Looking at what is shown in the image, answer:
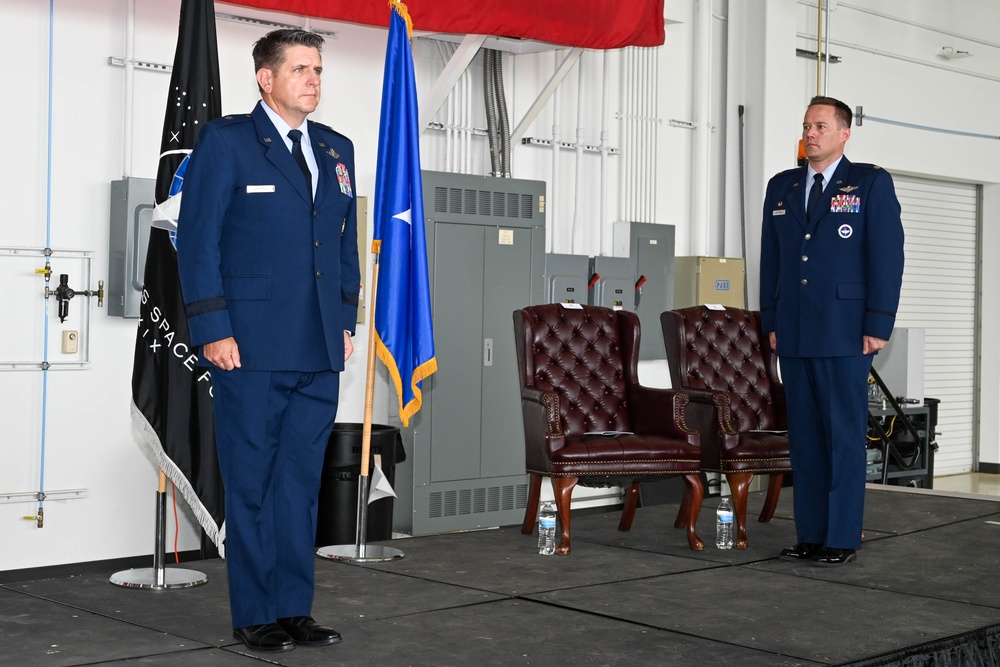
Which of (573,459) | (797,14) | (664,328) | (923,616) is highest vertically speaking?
(797,14)

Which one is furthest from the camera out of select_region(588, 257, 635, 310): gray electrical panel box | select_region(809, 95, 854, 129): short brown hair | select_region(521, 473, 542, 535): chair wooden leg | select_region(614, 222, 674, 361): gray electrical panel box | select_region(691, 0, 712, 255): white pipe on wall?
select_region(691, 0, 712, 255): white pipe on wall

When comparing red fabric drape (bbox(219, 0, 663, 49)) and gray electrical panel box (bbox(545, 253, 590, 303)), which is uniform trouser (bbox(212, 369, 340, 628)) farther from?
gray electrical panel box (bbox(545, 253, 590, 303))

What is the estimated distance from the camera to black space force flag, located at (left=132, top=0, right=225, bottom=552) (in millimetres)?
4258

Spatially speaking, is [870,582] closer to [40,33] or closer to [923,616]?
[923,616]

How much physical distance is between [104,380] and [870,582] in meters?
3.28

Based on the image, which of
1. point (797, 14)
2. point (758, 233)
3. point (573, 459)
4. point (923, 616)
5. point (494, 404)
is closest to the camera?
point (923, 616)

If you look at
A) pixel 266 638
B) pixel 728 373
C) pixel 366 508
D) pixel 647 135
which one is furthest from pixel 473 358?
pixel 266 638

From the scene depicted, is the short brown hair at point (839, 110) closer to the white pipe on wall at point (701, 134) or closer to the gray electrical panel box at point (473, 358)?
the gray electrical panel box at point (473, 358)

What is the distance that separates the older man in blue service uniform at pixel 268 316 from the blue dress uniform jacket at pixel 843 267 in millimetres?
2197

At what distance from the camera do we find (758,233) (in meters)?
7.94

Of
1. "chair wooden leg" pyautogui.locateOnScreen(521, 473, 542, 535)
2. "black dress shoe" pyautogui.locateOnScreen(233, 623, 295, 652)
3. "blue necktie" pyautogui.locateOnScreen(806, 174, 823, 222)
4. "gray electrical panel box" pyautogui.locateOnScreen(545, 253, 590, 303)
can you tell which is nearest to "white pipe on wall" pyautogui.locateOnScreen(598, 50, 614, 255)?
"gray electrical panel box" pyautogui.locateOnScreen(545, 253, 590, 303)

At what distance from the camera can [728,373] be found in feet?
19.7

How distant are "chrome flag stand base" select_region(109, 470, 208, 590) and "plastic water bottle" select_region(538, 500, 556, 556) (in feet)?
4.55

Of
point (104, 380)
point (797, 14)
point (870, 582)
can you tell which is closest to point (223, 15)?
point (104, 380)
